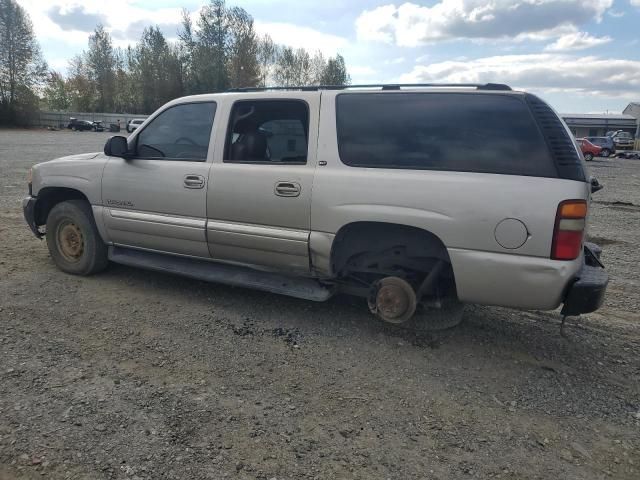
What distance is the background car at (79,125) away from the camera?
56094mm

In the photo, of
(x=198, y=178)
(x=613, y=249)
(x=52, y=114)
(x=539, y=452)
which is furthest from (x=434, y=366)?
(x=52, y=114)

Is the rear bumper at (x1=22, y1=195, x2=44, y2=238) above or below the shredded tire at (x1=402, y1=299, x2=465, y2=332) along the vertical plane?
above

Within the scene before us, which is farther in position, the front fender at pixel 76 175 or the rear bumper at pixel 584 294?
the front fender at pixel 76 175

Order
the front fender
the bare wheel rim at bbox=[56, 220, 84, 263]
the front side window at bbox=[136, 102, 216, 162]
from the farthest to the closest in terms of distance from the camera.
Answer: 1. the bare wheel rim at bbox=[56, 220, 84, 263]
2. the front fender
3. the front side window at bbox=[136, 102, 216, 162]

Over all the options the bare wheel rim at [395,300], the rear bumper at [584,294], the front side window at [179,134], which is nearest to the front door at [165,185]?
the front side window at [179,134]

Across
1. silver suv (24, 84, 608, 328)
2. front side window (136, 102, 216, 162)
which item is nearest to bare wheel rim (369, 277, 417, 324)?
silver suv (24, 84, 608, 328)

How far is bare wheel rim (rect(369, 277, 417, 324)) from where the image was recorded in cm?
384

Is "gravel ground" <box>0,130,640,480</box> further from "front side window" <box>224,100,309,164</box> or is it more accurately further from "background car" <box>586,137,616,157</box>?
"background car" <box>586,137,616,157</box>

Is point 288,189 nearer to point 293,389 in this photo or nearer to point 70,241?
point 293,389

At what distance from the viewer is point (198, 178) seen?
14.3 feet

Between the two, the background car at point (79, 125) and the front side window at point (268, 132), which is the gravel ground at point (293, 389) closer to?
the front side window at point (268, 132)

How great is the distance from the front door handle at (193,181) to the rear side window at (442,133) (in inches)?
51.8

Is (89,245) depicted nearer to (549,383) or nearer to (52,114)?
(549,383)

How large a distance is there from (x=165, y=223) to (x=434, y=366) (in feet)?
8.88
